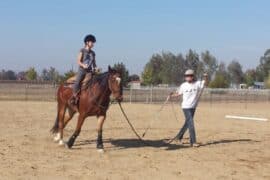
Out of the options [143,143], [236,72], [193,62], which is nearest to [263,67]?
[236,72]

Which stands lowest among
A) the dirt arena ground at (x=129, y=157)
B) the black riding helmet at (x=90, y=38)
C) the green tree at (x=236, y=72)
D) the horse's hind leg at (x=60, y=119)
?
the dirt arena ground at (x=129, y=157)

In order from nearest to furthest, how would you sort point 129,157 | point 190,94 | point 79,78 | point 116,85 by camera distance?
point 129,157 < point 116,85 < point 79,78 < point 190,94

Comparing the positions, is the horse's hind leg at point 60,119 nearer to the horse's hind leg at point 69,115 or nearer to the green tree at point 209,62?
the horse's hind leg at point 69,115

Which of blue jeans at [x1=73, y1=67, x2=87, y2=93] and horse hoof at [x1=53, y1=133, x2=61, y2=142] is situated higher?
blue jeans at [x1=73, y1=67, x2=87, y2=93]

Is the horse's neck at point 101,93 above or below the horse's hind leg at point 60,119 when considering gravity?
above

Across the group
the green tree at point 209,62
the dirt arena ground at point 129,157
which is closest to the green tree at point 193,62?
the green tree at point 209,62

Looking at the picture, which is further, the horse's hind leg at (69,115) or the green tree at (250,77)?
the green tree at (250,77)

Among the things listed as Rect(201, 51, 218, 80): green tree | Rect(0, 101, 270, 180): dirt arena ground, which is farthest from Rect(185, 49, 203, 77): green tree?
Rect(0, 101, 270, 180): dirt arena ground

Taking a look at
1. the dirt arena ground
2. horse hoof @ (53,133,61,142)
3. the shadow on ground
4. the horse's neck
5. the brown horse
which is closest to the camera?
the dirt arena ground

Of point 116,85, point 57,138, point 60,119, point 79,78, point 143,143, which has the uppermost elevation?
point 79,78

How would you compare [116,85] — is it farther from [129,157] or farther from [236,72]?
[236,72]

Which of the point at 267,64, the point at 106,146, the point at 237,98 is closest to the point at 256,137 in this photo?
the point at 106,146

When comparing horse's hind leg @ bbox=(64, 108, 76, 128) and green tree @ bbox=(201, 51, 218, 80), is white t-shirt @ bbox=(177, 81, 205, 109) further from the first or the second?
green tree @ bbox=(201, 51, 218, 80)

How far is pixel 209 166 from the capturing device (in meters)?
9.98
